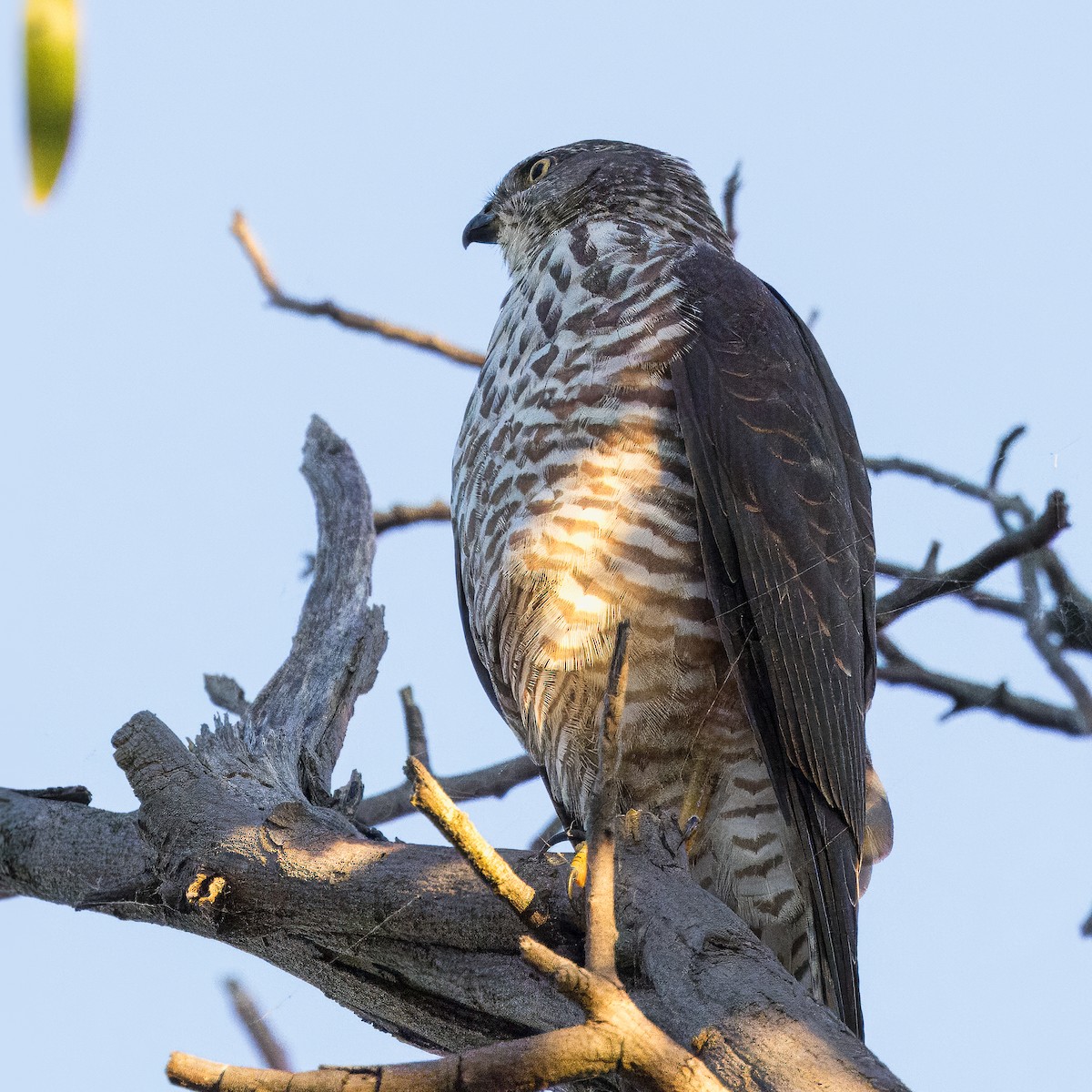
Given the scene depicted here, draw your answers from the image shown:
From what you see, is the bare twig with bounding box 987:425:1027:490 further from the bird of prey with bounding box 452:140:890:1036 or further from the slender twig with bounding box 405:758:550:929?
the slender twig with bounding box 405:758:550:929

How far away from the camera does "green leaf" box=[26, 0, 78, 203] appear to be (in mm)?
837

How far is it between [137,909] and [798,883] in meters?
1.75

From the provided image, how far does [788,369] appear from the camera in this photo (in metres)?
3.83

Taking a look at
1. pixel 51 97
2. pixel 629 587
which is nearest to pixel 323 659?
pixel 629 587

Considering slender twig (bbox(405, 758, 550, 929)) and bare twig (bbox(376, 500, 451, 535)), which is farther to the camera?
bare twig (bbox(376, 500, 451, 535))

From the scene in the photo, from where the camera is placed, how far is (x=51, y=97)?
33.0 inches

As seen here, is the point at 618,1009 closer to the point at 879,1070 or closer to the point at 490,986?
the point at 879,1070

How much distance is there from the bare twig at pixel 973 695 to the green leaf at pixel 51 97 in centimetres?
339

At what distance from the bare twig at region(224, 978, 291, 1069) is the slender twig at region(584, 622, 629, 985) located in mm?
1403

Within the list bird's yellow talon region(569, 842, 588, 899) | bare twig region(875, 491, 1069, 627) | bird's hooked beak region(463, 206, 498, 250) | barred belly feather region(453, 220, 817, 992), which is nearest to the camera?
bird's yellow talon region(569, 842, 588, 899)

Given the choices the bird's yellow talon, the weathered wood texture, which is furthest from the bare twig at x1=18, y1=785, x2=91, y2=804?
the bird's yellow talon

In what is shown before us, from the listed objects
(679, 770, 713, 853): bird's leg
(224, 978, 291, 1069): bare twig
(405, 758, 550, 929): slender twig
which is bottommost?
(224, 978, 291, 1069): bare twig

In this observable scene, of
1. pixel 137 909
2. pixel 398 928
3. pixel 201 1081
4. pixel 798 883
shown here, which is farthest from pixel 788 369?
pixel 201 1081

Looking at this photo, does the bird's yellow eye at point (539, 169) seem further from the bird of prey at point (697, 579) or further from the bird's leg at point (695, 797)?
the bird's leg at point (695, 797)
